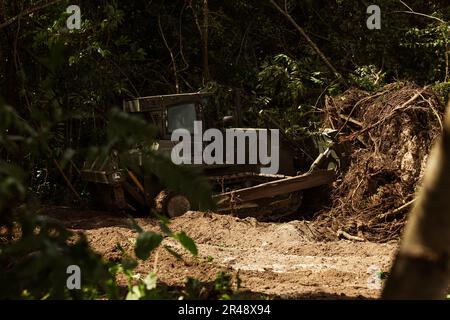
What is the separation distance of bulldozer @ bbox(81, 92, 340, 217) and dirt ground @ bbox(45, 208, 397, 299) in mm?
449

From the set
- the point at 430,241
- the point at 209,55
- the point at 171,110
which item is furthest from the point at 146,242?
the point at 209,55

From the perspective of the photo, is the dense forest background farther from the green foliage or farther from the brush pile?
the brush pile

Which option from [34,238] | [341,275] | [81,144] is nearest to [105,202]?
[81,144]

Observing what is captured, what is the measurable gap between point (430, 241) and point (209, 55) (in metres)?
14.0

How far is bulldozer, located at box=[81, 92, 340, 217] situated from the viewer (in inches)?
445

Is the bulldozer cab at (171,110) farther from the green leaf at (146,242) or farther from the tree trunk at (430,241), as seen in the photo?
the tree trunk at (430,241)

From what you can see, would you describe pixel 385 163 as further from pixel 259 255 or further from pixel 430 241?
pixel 430 241

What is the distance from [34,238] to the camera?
10.8 ft

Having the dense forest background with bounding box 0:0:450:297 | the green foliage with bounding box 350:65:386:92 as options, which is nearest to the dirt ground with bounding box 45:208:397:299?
the dense forest background with bounding box 0:0:450:297

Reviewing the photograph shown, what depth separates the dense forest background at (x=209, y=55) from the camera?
1331 centimetres

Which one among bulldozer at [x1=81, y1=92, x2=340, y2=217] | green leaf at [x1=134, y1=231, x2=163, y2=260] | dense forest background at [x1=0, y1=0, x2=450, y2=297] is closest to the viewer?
green leaf at [x1=134, y1=231, x2=163, y2=260]

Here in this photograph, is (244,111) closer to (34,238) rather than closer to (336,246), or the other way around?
(336,246)

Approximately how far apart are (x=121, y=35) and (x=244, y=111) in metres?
3.27

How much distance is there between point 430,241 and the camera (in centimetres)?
256
